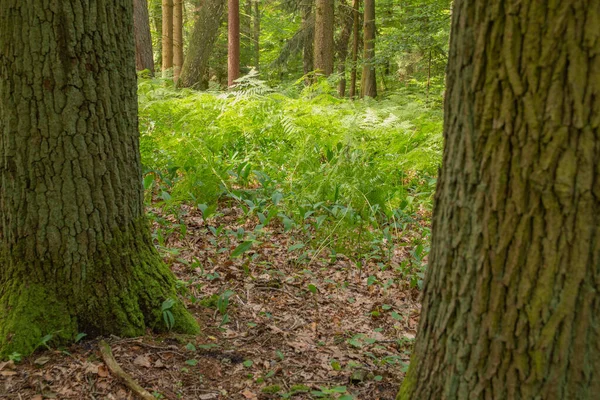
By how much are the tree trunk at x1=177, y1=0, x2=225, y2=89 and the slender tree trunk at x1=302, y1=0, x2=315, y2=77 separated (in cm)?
486

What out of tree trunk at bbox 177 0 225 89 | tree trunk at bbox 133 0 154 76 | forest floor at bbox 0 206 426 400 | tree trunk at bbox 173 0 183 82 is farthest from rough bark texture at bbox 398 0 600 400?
tree trunk at bbox 173 0 183 82

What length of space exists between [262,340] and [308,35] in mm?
13677

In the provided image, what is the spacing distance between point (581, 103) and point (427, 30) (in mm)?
10094

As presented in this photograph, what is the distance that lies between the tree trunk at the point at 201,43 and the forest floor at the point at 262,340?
6.68m

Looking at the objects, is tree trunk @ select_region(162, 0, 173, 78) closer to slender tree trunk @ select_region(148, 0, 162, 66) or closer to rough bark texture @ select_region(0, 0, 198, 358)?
slender tree trunk @ select_region(148, 0, 162, 66)

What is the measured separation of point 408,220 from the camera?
15.3 feet

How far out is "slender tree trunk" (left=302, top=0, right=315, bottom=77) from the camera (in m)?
15.3

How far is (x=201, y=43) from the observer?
33.8ft

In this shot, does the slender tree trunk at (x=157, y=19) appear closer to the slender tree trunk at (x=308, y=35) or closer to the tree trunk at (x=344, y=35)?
the slender tree trunk at (x=308, y=35)

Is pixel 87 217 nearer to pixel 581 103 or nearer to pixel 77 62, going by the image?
pixel 77 62

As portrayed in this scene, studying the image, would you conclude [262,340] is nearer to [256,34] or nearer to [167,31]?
[167,31]

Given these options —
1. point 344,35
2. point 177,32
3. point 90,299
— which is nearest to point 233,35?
point 177,32

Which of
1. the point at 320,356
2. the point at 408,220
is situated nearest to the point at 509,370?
the point at 320,356

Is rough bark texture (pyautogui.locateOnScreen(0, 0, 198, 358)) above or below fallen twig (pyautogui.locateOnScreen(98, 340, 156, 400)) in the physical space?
above
